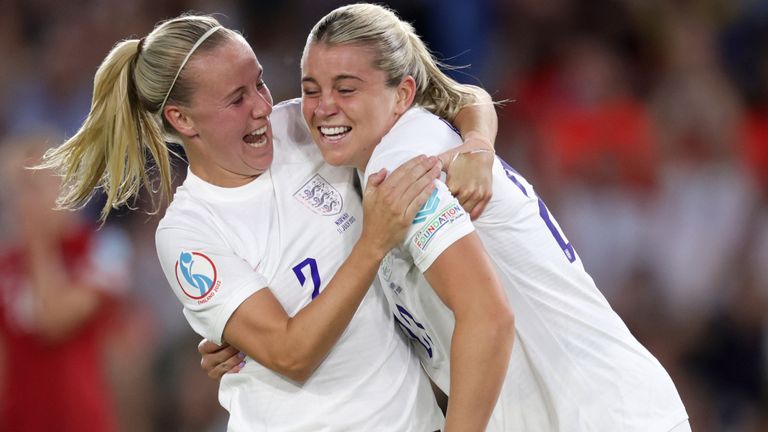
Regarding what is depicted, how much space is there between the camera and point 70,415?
482 centimetres

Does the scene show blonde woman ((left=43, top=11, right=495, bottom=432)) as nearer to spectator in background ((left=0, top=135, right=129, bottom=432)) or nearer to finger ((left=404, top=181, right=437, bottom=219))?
finger ((left=404, top=181, right=437, bottom=219))

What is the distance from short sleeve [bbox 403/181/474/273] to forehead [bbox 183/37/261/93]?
759 millimetres

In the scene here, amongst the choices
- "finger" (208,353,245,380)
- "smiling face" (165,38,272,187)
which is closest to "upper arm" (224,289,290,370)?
"finger" (208,353,245,380)

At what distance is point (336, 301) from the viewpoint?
104 inches

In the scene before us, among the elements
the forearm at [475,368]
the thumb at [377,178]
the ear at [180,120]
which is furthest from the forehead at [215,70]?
the forearm at [475,368]

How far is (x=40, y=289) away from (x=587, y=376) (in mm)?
2973

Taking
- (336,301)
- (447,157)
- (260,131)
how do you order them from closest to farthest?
(336,301)
(447,157)
(260,131)

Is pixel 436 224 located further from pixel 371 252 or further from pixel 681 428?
pixel 681 428

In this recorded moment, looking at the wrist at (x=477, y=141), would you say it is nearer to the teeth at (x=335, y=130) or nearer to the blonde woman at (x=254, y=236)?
the blonde woman at (x=254, y=236)

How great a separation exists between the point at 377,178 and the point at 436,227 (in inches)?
8.2

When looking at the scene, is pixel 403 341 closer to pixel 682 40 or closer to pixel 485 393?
pixel 485 393

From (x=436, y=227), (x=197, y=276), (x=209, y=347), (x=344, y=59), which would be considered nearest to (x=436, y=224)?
(x=436, y=227)

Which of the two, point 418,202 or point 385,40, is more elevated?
point 385,40

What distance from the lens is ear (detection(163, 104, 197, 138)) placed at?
122 inches
